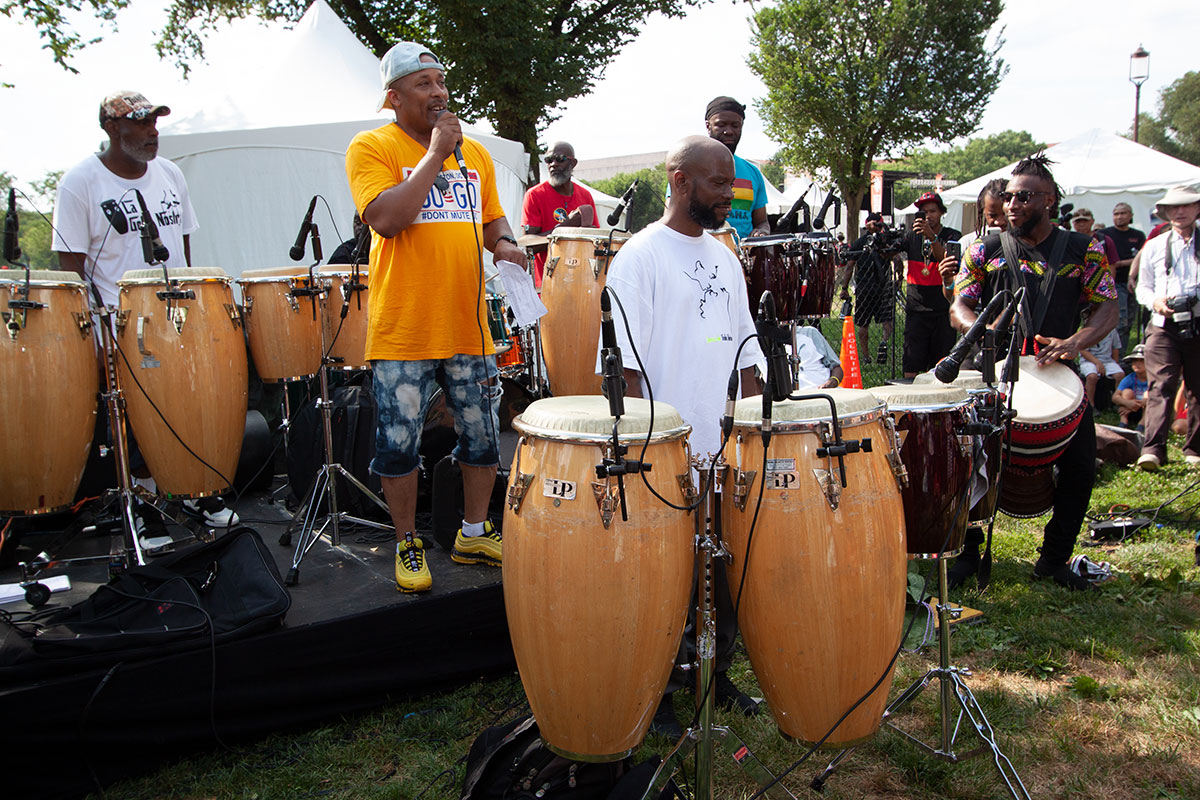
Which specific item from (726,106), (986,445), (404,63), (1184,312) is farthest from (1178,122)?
(404,63)

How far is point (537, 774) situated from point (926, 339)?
22.8 ft

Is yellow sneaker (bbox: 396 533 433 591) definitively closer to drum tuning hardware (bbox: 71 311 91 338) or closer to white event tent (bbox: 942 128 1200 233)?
drum tuning hardware (bbox: 71 311 91 338)

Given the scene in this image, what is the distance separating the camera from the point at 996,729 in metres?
3.18

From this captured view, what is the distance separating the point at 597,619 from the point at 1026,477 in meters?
2.90

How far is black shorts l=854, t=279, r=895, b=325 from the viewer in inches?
399

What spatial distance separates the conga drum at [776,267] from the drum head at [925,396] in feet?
5.53

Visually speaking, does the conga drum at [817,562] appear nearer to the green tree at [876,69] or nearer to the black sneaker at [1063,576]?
the black sneaker at [1063,576]

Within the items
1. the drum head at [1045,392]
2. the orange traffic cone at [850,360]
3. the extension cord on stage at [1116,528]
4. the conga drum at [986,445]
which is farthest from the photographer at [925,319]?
the conga drum at [986,445]

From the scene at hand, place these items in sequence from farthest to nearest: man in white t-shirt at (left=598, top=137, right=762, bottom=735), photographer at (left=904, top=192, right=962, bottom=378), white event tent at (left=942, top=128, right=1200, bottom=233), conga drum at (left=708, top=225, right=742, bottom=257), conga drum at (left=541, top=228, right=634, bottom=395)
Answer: white event tent at (left=942, top=128, right=1200, bottom=233)
photographer at (left=904, top=192, right=962, bottom=378)
conga drum at (left=541, top=228, right=634, bottom=395)
conga drum at (left=708, top=225, right=742, bottom=257)
man in white t-shirt at (left=598, top=137, right=762, bottom=735)

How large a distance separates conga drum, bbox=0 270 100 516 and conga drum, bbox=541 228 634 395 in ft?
8.16

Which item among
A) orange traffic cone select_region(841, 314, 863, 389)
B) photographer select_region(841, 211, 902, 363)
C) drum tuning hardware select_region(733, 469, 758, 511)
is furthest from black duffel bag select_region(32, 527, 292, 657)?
photographer select_region(841, 211, 902, 363)

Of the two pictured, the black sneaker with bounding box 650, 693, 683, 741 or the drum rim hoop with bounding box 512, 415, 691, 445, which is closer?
the drum rim hoop with bounding box 512, 415, 691, 445

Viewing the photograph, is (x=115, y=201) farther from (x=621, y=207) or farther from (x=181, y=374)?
(x=621, y=207)

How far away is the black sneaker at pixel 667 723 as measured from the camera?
10.2 ft
